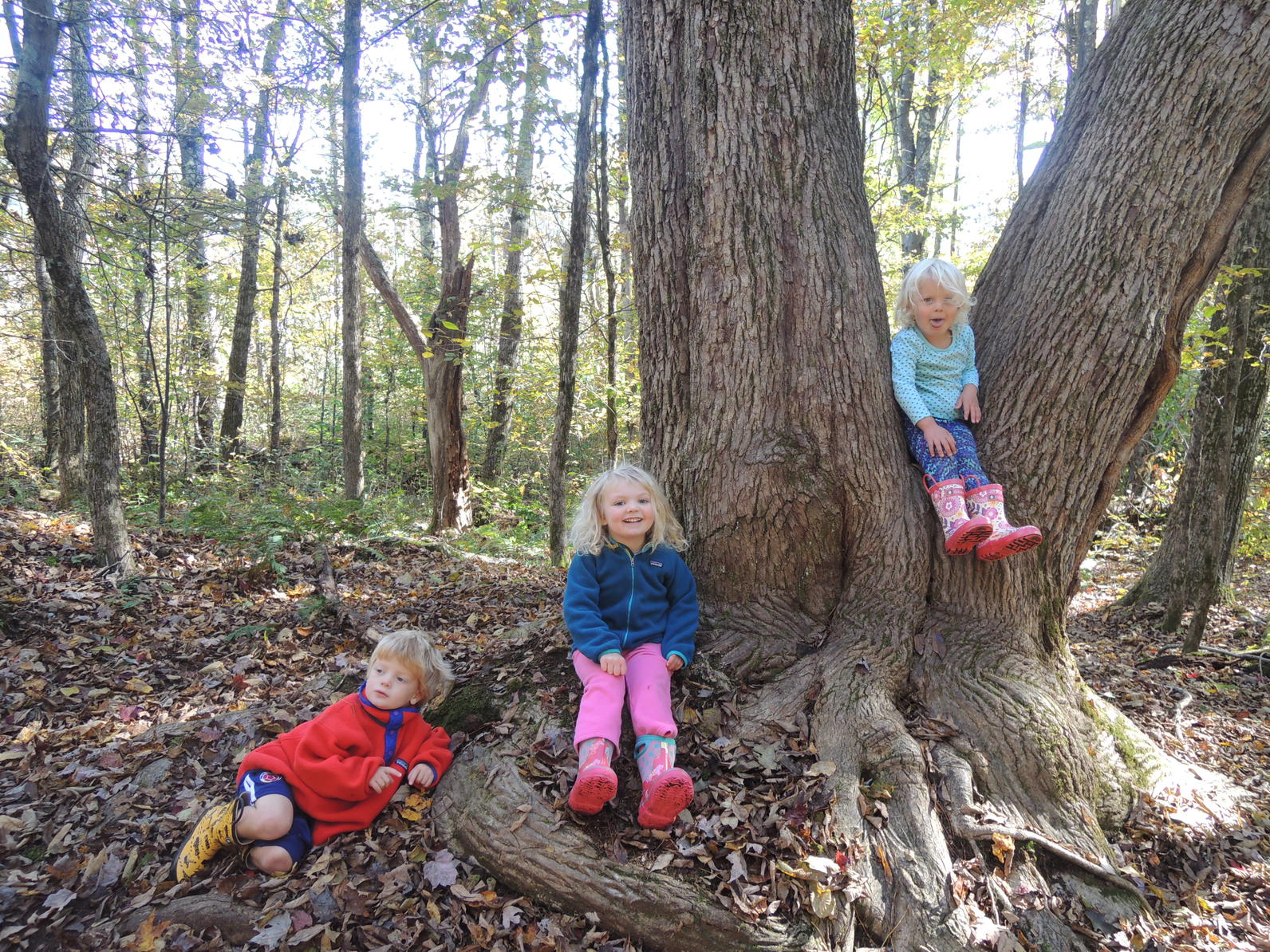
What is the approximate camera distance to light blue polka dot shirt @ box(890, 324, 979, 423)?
335 centimetres

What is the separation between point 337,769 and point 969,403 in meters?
3.40

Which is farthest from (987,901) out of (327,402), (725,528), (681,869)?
(327,402)

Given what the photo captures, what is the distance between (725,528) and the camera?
336 centimetres

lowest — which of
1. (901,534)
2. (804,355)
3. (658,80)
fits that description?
(901,534)

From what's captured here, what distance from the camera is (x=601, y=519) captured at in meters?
3.29

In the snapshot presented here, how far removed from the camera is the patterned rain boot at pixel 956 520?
3.01m

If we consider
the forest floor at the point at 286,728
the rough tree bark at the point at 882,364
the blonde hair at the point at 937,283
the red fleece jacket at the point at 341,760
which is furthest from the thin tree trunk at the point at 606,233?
the red fleece jacket at the point at 341,760

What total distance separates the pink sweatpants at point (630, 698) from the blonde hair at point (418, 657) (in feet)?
2.18

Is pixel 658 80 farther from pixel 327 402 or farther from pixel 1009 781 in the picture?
pixel 327 402

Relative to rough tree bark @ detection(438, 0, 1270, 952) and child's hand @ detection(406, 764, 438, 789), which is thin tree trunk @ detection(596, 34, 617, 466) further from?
child's hand @ detection(406, 764, 438, 789)

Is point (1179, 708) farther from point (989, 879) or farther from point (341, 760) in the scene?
point (341, 760)

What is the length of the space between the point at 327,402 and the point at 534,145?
14232mm

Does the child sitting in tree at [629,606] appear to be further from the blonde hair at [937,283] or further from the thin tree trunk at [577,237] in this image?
the thin tree trunk at [577,237]

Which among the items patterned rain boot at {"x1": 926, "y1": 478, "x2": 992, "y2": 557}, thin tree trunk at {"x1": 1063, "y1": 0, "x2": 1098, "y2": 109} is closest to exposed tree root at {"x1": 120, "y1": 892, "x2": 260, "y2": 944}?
patterned rain boot at {"x1": 926, "y1": 478, "x2": 992, "y2": 557}
